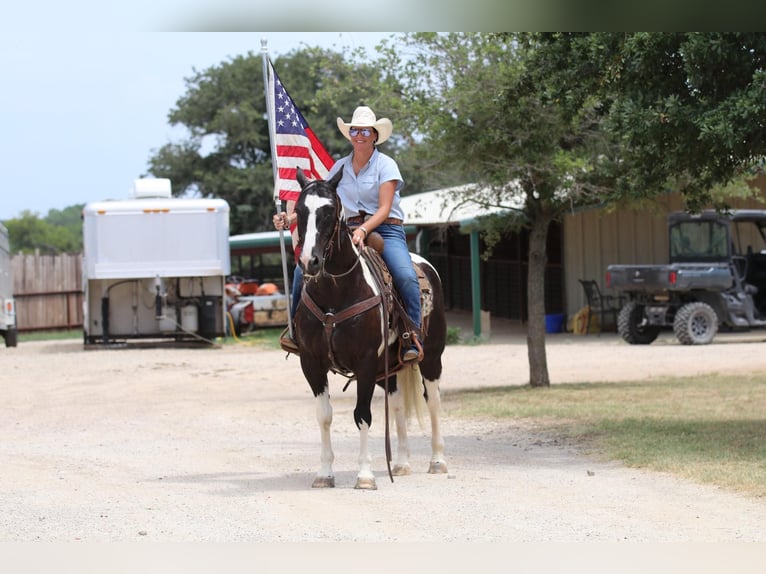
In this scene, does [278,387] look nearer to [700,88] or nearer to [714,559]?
[700,88]

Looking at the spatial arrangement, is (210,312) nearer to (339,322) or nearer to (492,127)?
(492,127)

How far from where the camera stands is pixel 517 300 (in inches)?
1321

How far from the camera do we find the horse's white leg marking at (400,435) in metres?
9.93

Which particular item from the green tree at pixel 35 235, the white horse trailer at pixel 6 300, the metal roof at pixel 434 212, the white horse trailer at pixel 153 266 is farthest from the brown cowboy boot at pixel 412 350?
the green tree at pixel 35 235

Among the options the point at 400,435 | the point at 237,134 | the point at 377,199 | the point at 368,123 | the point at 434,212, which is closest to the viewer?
the point at 368,123

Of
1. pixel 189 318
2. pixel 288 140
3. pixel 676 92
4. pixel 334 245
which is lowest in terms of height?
pixel 189 318

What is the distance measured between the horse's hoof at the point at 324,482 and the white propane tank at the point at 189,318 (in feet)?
57.8

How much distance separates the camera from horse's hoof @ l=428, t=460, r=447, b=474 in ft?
32.7

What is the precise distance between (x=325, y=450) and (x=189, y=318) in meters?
17.7

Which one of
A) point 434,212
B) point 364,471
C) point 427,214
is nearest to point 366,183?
point 364,471

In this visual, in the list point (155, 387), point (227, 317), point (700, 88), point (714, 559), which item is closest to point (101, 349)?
point (227, 317)

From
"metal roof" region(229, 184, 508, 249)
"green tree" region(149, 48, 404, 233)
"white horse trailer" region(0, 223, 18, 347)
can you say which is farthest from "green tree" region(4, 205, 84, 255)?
"white horse trailer" region(0, 223, 18, 347)

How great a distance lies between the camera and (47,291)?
110 feet

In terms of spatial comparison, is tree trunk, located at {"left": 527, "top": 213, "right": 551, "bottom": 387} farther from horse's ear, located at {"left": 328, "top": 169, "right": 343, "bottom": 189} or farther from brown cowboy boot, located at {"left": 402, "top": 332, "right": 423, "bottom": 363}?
horse's ear, located at {"left": 328, "top": 169, "right": 343, "bottom": 189}
